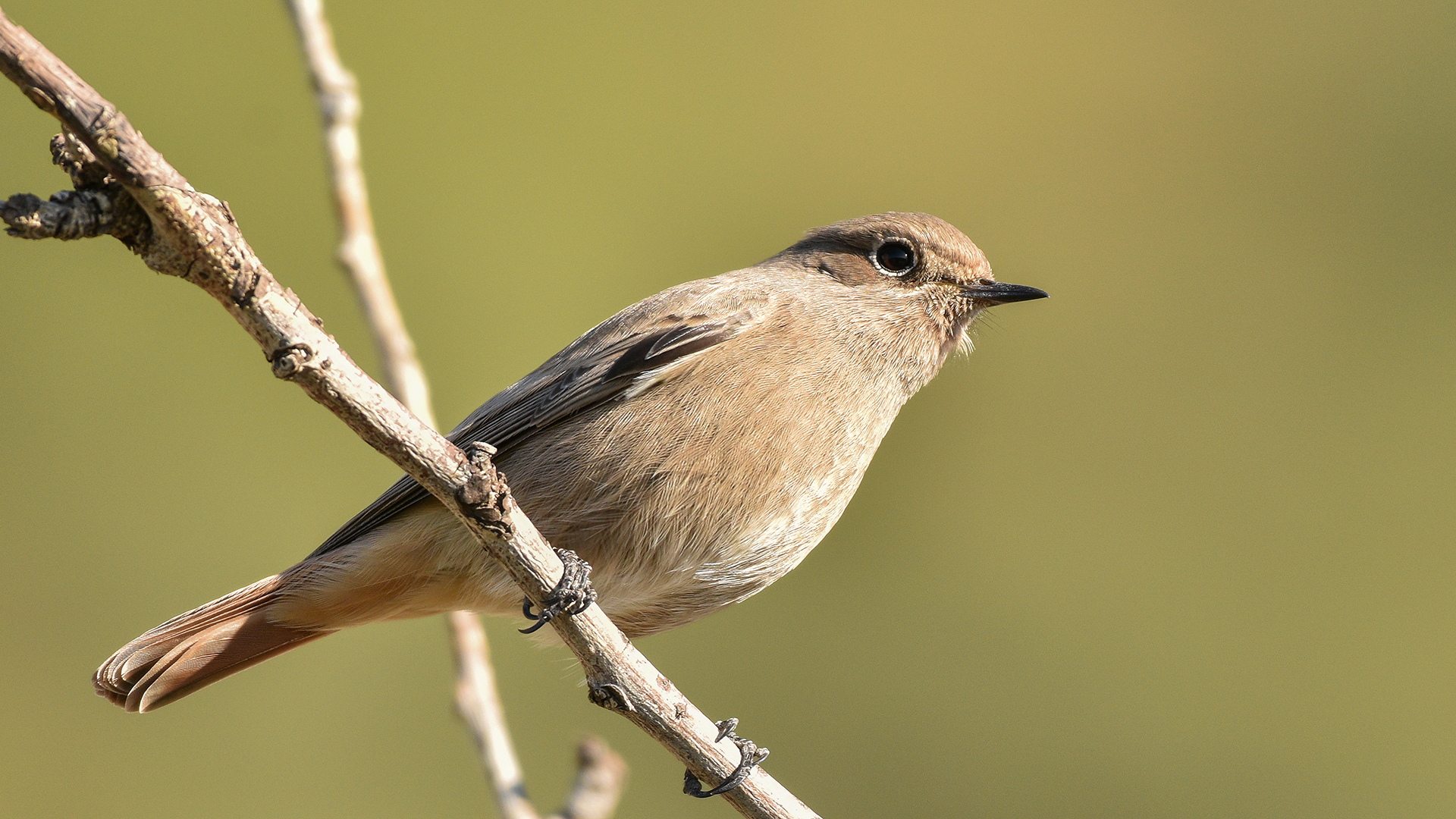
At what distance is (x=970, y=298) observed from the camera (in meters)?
4.26

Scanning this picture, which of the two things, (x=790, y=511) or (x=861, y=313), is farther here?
(x=861, y=313)

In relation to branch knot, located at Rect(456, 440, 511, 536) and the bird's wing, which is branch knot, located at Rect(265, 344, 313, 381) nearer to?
branch knot, located at Rect(456, 440, 511, 536)

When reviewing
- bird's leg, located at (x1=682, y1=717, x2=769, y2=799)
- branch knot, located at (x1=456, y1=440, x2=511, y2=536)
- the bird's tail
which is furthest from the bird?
branch knot, located at (x1=456, y1=440, x2=511, y2=536)

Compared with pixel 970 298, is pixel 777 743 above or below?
below

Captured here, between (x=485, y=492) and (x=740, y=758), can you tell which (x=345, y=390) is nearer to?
(x=485, y=492)

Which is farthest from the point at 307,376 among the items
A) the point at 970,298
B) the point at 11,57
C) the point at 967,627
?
the point at 967,627

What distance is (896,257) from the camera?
171 inches

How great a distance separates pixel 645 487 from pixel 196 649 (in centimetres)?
149

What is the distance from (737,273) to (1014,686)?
3262 millimetres

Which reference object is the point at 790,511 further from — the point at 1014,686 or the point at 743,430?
the point at 1014,686

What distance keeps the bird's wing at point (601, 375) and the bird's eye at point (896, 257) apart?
63 cm

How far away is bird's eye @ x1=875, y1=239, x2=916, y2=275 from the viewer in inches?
170

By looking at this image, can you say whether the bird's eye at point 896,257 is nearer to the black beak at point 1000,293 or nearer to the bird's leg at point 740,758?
the black beak at point 1000,293

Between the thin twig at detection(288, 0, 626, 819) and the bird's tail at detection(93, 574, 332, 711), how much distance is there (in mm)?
571
